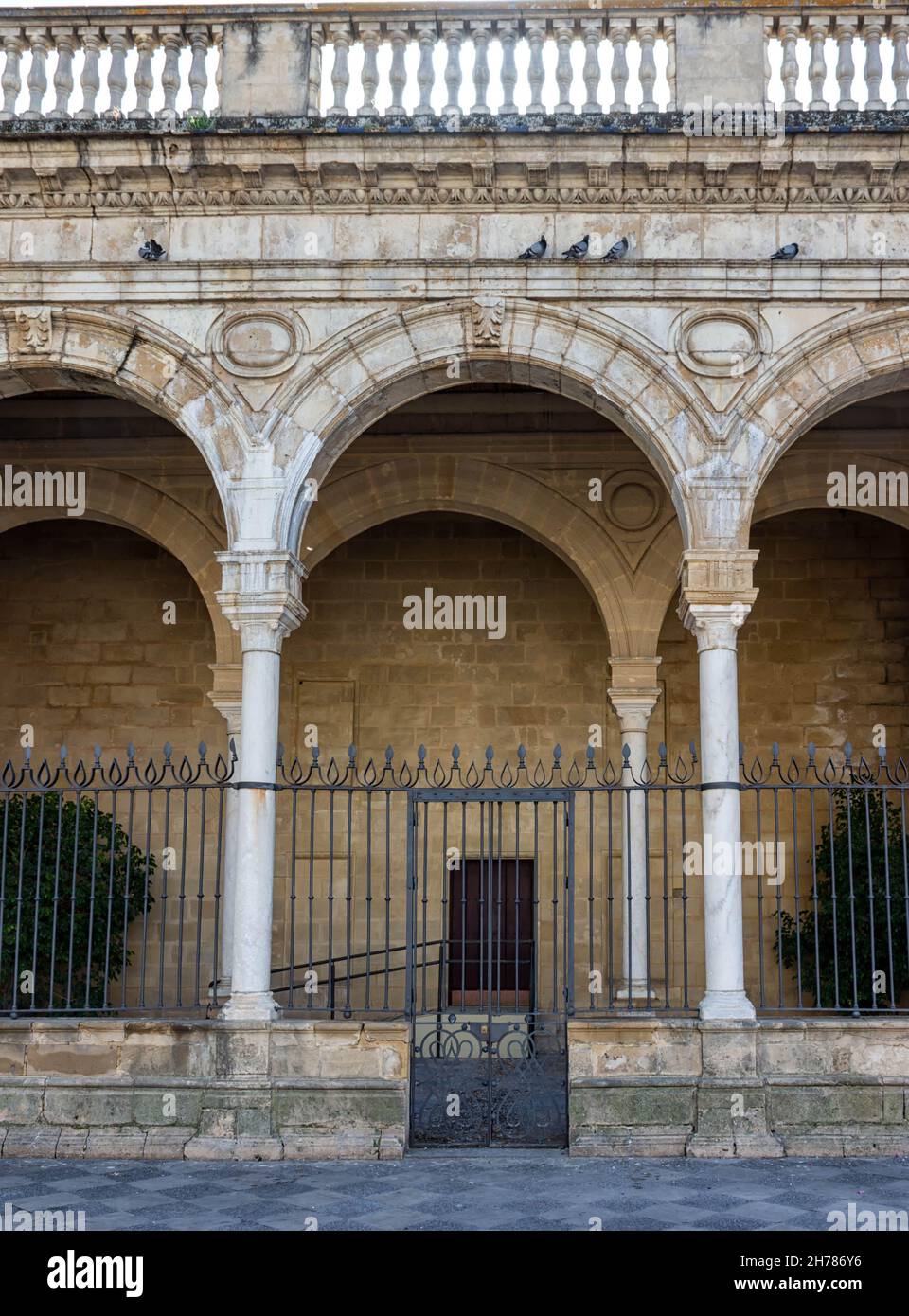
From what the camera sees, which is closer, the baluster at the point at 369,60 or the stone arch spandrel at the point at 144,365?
the stone arch spandrel at the point at 144,365

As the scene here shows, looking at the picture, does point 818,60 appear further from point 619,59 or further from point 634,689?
point 634,689

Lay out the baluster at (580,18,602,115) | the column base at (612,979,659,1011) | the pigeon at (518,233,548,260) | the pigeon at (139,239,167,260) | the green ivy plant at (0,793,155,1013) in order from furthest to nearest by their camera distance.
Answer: the green ivy plant at (0,793,155,1013) < the column base at (612,979,659,1011) < the baluster at (580,18,602,115) < the pigeon at (139,239,167,260) < the pigeon at (518,233,548,260)

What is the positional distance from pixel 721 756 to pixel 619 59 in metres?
4.22

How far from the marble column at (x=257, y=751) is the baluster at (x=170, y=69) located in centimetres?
272

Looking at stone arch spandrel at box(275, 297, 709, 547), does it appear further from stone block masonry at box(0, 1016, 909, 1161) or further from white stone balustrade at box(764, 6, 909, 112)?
stone block masonry at box(0, 1016, 909, 1161)

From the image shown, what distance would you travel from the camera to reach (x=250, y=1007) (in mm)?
7301

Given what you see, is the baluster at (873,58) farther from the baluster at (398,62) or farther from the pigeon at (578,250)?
the baluster at (398,62)

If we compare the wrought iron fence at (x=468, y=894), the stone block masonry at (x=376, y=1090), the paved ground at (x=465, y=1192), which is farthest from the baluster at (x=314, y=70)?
the paved ground at (x=465, y=1192)

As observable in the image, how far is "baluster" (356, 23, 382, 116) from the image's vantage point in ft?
26.6

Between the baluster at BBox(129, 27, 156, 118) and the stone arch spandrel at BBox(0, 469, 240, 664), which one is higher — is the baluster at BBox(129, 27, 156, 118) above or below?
above

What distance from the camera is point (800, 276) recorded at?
7.90 m

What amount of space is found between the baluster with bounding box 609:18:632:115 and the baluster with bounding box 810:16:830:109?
109 cm

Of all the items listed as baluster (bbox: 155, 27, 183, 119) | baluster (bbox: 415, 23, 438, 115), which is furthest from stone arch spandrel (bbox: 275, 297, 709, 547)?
baluster (bbox: 155, 27, 183, 119)

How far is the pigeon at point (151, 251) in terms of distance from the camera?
25.9 ft
